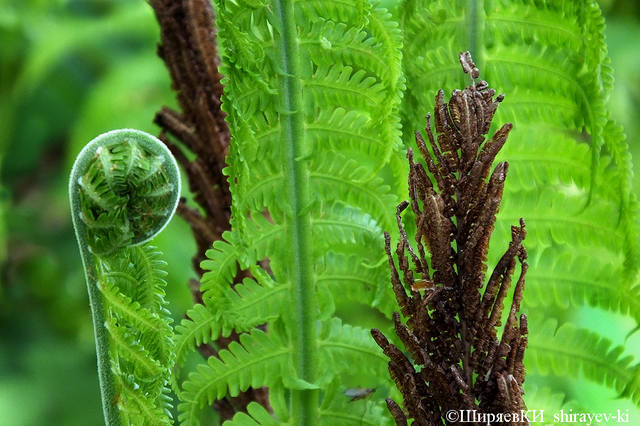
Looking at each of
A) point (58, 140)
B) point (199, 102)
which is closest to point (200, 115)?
point (199, 102)

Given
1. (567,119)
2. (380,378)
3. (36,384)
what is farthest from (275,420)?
(36,384)

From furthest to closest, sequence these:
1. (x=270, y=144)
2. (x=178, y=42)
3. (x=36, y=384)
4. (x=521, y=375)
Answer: (x=36, y=384), (x=178, y=42), (x=270, y=144), (x=521, y=375)

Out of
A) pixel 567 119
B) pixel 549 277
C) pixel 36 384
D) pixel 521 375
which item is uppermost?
pixel 36 384

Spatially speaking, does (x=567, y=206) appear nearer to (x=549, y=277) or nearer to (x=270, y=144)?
(x=549, y=277)

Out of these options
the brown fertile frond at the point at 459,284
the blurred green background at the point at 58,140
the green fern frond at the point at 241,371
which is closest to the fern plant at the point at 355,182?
the green fern frond at the point at 241,371

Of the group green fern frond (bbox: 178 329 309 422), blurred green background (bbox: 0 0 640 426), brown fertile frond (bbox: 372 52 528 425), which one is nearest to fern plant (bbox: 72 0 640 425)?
green fern frond (bbox: 178 329 309 422)

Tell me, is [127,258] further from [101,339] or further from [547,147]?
[547,147]
